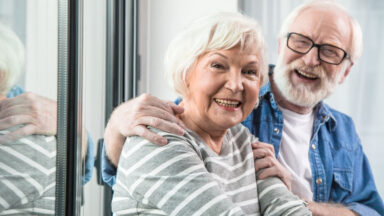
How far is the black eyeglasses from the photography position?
172cm

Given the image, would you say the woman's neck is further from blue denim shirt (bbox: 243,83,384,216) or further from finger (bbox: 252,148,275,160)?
blue denim shirt (bbox: 243,83,384,216)

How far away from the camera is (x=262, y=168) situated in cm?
116

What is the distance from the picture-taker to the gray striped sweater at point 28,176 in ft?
2.33

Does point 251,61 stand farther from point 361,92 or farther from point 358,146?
point 361,92

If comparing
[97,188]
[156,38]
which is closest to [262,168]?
[97,188]

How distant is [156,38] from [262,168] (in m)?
1.69

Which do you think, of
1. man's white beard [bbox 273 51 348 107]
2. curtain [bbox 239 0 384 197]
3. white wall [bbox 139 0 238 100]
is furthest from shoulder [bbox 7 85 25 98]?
curtain [bbox 239 0 384 197]

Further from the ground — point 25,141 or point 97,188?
point 25,141

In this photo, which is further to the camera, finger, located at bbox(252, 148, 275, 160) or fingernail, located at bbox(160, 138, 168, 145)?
finger, located at bbox(252, 148, 275, 160)

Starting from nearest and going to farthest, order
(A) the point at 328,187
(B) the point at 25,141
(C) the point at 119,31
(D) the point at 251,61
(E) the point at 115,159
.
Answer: (B) the point at 25,141 → (D) the point at 251,61 → (E) the point at 115,159 → (A) the point at 328,187 → (C) the point at 119,31

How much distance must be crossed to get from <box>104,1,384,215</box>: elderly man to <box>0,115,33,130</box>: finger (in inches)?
37.2

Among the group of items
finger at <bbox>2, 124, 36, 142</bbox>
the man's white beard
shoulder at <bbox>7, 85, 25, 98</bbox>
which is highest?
shoulder at <bbox>7, 85, 25, 98</bbox>

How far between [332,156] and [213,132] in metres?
0.70

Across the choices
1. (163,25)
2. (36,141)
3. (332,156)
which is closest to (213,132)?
(36,141)
